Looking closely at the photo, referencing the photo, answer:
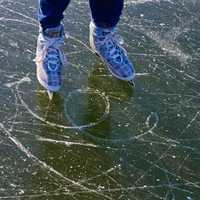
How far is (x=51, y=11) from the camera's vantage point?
7.09 ft

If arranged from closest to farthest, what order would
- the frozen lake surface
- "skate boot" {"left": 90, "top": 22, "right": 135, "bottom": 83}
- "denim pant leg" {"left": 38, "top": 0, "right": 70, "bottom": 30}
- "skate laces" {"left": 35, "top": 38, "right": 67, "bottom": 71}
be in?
the frozen lake surface
"denim pant leg" {"left": 38, "top": 0, "right": 70, "bottom": 30}
"skate laces" {"left": 35, "top": 38, "right": 67, "bottom": 71}
"skate boot" {"left": 90, "top": 22, "right": 135, "bottom": 83}

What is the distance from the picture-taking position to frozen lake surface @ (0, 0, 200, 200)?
1.85 m

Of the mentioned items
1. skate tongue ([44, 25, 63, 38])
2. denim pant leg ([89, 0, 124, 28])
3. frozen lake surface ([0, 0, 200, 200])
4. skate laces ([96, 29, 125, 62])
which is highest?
denim pant leg ([89, 0, 124, 28])

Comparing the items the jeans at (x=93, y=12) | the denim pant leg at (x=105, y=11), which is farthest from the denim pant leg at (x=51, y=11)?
the denim pant leg at (x=105, y=11)

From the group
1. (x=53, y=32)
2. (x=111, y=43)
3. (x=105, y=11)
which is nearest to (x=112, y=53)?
(x=111, y=43)

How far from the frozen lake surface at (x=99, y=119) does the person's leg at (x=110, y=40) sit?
6 centimetres

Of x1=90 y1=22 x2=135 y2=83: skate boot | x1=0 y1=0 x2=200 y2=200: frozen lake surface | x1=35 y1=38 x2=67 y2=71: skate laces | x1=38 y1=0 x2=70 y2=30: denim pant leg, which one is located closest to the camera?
x1=0 y1=0 x2=200 y2=200: frozen lake surface

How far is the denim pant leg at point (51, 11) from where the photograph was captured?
2.14 m

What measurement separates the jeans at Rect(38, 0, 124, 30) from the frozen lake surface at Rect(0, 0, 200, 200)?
0.72 feet

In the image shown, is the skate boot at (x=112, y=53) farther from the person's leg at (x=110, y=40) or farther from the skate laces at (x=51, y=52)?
the skate laces at (x=51, y=52)

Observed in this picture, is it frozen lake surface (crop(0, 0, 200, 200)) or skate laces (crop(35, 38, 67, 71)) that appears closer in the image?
frozen lake surface (crop(0, 0, 200, 200))

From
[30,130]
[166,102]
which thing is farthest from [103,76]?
[30,130]

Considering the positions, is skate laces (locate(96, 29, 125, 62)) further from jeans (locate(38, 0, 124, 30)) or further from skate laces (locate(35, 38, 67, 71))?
skate laces (locate(35, 38, 67, 71))

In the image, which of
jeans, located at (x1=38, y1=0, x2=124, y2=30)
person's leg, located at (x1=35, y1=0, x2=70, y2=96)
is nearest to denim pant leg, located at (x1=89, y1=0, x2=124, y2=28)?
jeans, located at (x1=38, y1=0, x2=124, y2=30)
